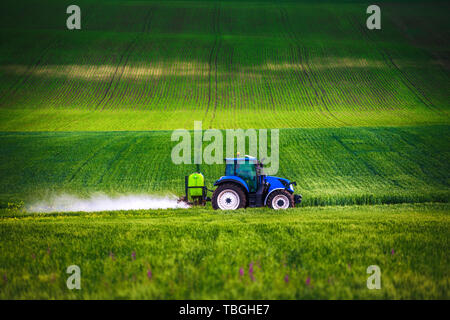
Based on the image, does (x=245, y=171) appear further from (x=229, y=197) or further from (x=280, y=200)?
(x=280, y=200)

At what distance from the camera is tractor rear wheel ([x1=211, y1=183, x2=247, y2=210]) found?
14.8 m

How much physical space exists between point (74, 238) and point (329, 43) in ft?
219

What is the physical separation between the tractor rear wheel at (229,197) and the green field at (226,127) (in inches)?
27.6

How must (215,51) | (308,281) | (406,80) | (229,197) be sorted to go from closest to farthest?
(308,281)
(229,197)
(406,80)
(215,51)

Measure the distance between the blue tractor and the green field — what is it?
0.73 m

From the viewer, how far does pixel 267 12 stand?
279 ft

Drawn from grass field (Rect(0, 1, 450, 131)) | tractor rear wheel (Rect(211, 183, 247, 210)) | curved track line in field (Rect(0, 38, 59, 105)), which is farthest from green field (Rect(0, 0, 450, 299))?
tractor rear wheel (Rect(211, 183, 247, 210))

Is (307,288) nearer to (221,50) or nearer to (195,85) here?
(195,85)

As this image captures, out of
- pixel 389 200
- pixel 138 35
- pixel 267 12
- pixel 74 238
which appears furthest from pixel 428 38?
pixel 74 238

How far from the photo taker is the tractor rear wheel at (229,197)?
14.8 metres

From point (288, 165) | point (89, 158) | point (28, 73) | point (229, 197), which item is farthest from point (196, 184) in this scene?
point (28, 73)

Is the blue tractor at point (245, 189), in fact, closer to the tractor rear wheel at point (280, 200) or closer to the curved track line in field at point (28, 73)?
the tractor rear wheel at point (280, 200)

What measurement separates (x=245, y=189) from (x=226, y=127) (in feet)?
80.9

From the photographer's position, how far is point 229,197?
586 inches
